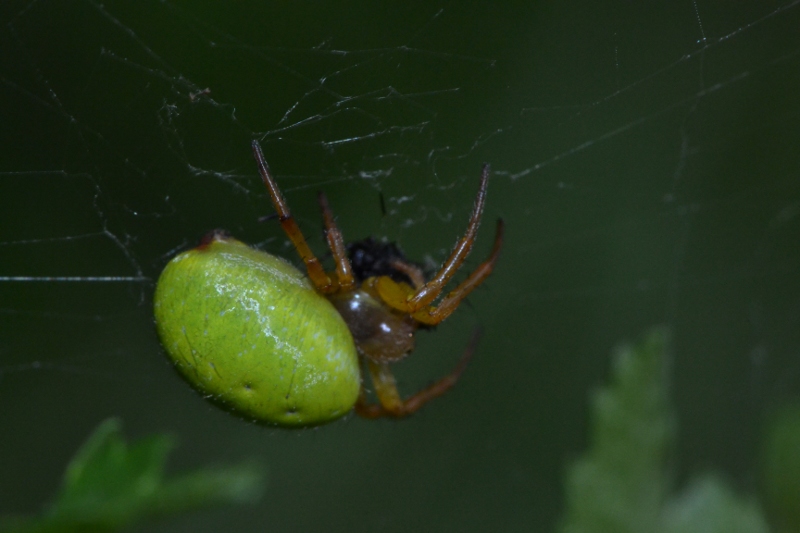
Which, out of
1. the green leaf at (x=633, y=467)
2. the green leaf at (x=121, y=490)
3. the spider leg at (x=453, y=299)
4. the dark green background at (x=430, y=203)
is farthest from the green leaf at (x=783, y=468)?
the green leaf at (x=121, y=490)

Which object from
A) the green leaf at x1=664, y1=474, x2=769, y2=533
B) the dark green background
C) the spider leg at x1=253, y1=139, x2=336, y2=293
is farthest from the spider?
the green leaf at x1=664, y1=474, x2=769, y2=533

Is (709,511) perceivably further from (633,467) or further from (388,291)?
(388,291)

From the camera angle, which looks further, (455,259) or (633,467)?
(455,259)

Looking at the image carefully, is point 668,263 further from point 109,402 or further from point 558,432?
point 109,402

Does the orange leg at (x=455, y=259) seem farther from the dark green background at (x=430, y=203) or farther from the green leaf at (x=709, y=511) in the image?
the green leaf at (x=709, y=511)

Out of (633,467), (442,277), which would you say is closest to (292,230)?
(442,277)

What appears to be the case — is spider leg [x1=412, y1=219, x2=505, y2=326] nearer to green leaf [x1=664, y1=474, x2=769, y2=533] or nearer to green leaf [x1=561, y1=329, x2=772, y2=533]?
green leaf [x1=561, y1=329, x2=772, y2=533]
